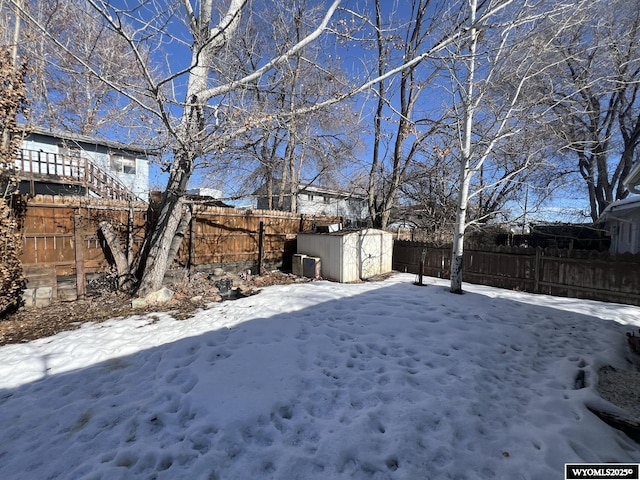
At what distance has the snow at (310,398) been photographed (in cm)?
195

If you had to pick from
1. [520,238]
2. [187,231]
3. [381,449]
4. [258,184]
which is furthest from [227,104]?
[520,238]

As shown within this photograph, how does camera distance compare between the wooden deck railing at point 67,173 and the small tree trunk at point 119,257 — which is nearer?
the small tree trunk at point 119,257

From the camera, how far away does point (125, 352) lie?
3.66 m

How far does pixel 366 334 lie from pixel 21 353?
181 inches

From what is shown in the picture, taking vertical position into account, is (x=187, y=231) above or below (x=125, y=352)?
above

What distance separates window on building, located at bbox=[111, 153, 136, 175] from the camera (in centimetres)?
1320

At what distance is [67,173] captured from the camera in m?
11.6

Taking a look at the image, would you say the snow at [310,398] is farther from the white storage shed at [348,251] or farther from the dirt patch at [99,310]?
the white storage shed at [348,251]

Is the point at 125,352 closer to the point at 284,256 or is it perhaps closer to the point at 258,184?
the point at 284,256

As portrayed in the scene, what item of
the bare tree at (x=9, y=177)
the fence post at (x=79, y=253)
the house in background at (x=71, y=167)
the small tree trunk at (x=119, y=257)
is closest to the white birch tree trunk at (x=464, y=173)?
the small tree trunk at (x=119, y=257)

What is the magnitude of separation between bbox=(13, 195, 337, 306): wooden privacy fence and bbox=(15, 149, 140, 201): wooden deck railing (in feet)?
14.1

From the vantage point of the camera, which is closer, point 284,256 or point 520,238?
point 284,256

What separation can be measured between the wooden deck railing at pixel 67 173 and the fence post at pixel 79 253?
4593mm

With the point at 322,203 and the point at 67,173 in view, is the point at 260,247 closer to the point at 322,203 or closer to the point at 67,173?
the point at 67,173
